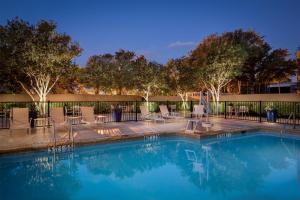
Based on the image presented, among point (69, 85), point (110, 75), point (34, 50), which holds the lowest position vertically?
point (69, 85)

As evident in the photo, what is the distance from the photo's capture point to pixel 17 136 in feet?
26.5

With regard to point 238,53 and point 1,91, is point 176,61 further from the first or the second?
point 1,91

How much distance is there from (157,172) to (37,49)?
9.97 meters

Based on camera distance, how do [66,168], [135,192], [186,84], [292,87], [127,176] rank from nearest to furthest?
[135,192]
[127,176]
[66,168]
[186,84]
[292,87]

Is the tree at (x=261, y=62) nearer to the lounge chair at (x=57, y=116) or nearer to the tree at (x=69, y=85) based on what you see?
the tree at (x=69, y=85)

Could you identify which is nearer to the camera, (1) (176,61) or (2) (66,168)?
(2) (66,168)

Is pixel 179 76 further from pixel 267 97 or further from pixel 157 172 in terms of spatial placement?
pixel 157 172

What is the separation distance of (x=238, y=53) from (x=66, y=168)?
555 inches

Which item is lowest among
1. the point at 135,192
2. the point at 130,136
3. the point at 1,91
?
the point at 135,192

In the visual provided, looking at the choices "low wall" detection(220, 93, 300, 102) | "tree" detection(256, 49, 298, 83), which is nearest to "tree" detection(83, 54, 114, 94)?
"low wall" detection(220, 93, 300, 102)

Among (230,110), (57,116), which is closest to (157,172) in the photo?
(57,116)

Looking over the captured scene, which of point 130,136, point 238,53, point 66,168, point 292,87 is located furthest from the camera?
point 292,87

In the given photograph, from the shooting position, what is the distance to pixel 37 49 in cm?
1283

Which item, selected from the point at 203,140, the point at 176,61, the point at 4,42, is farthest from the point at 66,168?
the point at 176,61
